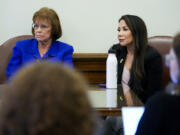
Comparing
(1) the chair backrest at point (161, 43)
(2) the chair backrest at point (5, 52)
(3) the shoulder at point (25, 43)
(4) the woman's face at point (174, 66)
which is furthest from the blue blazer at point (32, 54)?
(4) the woman's face at point (174, 66)

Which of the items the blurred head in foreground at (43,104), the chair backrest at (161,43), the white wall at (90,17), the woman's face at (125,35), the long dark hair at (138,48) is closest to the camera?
the blurred head in foreground at (43,104)

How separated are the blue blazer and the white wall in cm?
36

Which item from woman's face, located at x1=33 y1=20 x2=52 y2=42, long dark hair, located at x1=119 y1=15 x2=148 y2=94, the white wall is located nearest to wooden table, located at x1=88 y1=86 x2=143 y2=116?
long dark hair, located at x1=119 y1=15 x2=148 y2=94

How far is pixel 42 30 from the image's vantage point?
2.56 meters

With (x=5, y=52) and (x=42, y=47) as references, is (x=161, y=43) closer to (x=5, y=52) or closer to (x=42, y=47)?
(x=42, y=47)

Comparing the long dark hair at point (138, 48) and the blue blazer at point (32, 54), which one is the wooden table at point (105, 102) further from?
the blue blazer at point (32, 54)

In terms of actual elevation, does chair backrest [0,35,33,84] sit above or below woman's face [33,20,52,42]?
below

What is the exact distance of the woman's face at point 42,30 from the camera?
2545 mm

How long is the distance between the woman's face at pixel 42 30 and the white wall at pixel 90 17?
0.35m

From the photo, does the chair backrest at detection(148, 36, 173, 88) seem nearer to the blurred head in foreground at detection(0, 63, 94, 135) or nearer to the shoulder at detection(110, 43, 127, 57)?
the shoulder at detection(110, 43, 127, 57)

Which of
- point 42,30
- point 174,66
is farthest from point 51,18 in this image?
point 174,66

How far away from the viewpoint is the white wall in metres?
2.92

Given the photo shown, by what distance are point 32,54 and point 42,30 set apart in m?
0.21

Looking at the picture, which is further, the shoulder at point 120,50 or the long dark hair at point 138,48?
the shoulder at point 120,50
